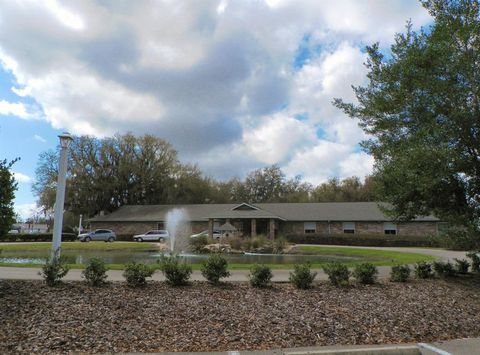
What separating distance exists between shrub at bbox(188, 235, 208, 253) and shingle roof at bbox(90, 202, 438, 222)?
13806mm

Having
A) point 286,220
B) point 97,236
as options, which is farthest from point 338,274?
point 97,236

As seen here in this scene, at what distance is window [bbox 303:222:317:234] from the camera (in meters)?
46.8

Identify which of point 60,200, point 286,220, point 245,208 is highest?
point 245,208

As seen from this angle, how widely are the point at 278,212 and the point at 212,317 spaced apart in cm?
4364

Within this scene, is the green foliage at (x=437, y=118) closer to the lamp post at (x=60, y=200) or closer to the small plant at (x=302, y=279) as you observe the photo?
the small plant at (x=302, y=279)

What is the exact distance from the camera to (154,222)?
52812 millimetres

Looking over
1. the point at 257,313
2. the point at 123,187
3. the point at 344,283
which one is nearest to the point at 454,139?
the point at 344,283

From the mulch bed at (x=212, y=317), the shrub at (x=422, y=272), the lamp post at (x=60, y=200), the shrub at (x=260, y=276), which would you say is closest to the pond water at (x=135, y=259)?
the lamp post at (x=60, y=200)

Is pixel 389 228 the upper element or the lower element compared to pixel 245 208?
lower

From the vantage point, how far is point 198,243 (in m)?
30.0

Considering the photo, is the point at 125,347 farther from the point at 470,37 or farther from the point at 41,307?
the point at 470,37

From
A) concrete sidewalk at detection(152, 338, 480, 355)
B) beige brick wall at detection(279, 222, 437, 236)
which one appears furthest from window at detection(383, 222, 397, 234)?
concrete sidewalk at detection(152, 338, 480, 355)

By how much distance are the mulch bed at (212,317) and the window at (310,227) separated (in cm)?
3800

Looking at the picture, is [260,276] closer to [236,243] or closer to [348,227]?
[236,243]
